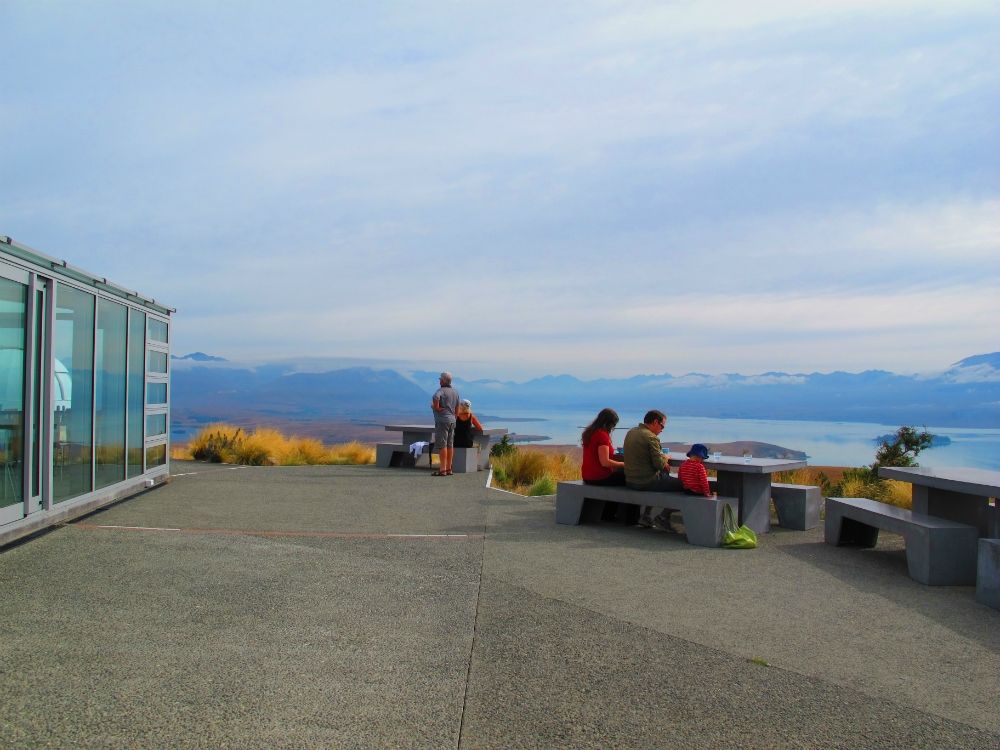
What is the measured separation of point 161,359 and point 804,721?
1041 cm

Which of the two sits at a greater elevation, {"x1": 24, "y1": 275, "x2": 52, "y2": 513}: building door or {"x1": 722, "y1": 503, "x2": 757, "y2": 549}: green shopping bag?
{"x1": 24, "y1": 275, "x2": 52, "y2": 513}: building door

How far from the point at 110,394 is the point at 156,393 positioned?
6.13 ft

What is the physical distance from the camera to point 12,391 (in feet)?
25.2

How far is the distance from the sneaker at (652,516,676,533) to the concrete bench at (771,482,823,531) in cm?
130

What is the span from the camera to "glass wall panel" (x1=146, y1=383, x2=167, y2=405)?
38.2 ft

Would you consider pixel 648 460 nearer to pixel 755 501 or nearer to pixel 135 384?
pixel 755 501

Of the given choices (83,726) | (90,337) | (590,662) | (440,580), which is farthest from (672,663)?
(90,337)

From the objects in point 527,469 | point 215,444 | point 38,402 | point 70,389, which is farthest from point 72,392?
point 215,444

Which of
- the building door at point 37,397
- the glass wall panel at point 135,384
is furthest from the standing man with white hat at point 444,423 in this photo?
the building door at point 37,397

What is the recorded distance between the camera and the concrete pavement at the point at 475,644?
3.70 metres

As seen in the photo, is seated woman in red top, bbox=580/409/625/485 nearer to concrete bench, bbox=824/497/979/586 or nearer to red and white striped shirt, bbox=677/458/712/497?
red and white striped shirt, bbox=677/458/712/497

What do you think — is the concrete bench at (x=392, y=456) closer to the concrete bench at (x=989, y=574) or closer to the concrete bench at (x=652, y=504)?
the concrete bench at (x=652, y=504)

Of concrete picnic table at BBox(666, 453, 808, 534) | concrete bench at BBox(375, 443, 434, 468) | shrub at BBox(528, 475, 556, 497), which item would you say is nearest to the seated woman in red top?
concrete picnic table at BBox(666, 453, 808, 534)

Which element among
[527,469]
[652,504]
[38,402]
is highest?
[38,402]
